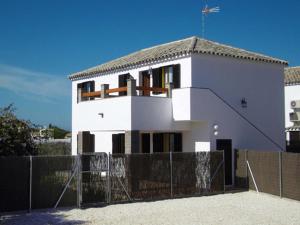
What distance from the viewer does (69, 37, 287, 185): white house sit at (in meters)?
23.1

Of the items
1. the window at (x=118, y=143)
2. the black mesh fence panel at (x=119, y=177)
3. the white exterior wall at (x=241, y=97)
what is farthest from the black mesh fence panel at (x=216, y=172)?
the window at (x=118, y=143)

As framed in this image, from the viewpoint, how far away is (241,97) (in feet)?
84.7

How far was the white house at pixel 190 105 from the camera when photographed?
23.1 meters

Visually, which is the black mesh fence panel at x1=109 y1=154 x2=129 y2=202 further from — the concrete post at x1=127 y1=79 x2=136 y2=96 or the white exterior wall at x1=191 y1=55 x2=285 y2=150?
the white exterior wall at x1=191 y1=55 x2=285 y2=150

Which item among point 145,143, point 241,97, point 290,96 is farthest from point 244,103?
point 290,96

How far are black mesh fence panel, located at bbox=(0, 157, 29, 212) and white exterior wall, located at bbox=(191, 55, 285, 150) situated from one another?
9062 mm

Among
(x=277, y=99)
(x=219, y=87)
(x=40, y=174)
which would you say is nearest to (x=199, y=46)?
(x=219, y=87)

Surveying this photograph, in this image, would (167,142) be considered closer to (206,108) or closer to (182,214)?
(206,108)

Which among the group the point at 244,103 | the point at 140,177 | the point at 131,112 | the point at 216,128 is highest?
the point at 244,103

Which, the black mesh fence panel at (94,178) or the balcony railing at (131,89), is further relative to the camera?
the balcony railing at (131,89)

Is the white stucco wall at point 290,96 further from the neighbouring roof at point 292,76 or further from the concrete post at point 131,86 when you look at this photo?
the concrete post at point 131,86

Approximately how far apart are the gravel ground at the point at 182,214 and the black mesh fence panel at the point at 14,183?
61cm

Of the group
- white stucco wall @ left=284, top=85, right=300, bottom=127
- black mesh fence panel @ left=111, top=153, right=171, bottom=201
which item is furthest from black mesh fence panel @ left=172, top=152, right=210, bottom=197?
white stucco wall @ left=284, top=85, right=300, bottom=127

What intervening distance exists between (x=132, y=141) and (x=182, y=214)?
20.9 feet
